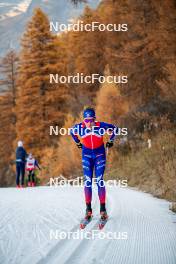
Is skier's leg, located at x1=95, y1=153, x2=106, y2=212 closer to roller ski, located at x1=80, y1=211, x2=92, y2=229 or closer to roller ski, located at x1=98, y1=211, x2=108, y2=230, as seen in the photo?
roller ski, located at x1=98, y1=211, x2=108, y2=230

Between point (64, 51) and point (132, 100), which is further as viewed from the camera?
point (64, 51)

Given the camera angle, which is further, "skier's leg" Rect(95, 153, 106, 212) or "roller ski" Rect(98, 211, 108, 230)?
"skier's leg" Rect(95, 153, 106, 212)

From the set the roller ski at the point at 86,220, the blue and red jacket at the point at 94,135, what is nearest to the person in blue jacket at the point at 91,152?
the blue and red jacket at the point at 94,135

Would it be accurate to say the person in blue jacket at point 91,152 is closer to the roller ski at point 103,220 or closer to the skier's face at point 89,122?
the skier's face at point 89,122

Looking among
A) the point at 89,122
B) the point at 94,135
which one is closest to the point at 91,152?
the point at 94,135

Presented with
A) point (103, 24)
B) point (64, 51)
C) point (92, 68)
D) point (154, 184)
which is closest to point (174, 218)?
point (154, 184)

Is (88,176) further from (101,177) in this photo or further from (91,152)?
(91,152)

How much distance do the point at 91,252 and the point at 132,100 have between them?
1884 centimetres

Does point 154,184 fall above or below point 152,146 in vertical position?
below

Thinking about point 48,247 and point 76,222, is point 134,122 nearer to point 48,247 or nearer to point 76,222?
point 76,222

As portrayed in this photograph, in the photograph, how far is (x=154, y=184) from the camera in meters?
12.6

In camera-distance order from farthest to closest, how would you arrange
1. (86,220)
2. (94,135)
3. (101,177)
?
1. (94,135)
2. (101,177)
3. (86,220)

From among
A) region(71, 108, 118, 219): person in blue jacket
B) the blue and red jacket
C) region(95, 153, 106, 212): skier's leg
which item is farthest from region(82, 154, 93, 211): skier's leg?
the blue and red jacket

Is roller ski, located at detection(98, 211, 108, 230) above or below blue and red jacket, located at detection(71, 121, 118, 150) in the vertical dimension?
below
